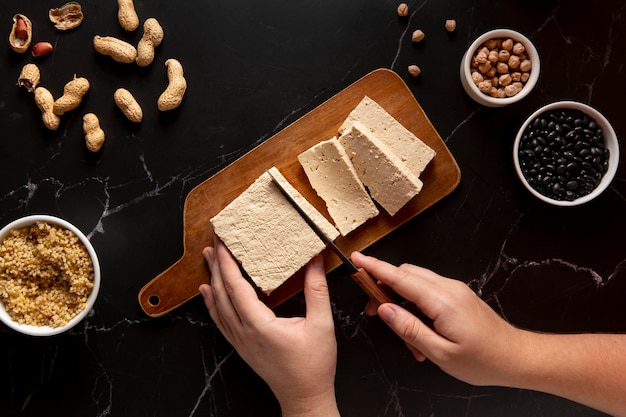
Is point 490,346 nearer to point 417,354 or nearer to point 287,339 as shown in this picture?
point 417,354

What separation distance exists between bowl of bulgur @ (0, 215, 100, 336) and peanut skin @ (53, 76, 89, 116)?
0.39 m

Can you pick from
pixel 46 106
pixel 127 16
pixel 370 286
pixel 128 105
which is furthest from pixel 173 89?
pixel 370 286

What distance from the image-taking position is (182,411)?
194cm

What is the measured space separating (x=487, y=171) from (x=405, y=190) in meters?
0.35

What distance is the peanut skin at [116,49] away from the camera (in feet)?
6.16

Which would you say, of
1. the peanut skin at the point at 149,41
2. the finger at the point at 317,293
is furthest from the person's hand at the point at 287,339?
the peanut skin at the point at 149,41

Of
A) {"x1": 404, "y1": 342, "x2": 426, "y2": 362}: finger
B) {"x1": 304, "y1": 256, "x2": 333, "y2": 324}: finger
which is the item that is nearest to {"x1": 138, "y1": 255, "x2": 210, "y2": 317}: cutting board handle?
{"x1": 304, "y1": 256, "x2": 333, "y2": 324}: finger

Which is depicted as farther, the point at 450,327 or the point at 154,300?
the point at 154,300

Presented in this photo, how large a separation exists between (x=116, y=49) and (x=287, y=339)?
1.11m

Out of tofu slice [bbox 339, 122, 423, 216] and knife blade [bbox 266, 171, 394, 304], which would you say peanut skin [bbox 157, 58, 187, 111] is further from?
tofu slice [bbox 339, 122, 423, 216]

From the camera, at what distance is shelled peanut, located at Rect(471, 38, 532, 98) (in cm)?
186

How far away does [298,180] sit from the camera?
1899mm

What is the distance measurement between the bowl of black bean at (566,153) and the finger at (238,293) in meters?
0.94

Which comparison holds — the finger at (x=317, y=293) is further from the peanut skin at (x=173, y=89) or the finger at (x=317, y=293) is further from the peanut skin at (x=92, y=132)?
the peanut skin at (x=92, y=132)
